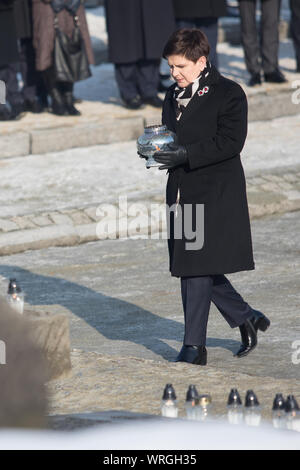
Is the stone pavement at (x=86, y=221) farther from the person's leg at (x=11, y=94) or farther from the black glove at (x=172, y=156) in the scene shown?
the black glove at (x=172, y=156)

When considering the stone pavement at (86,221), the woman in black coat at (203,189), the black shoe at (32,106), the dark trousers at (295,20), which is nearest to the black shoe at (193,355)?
the woman in black coat at (203,189)

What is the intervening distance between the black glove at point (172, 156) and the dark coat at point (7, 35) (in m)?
6.67

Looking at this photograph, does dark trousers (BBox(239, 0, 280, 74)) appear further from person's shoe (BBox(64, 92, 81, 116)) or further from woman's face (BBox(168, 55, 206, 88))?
woman's face (BBox(168, 55, 206, 88))

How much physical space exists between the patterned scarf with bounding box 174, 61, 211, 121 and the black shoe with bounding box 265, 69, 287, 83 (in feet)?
28.1

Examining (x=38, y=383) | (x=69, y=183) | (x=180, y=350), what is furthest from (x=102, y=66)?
(x=38, y=383)

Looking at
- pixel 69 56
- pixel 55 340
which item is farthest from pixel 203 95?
pixel 69 56

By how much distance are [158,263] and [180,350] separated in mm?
2313

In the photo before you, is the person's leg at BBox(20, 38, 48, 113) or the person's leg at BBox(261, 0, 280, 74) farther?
the person's leg at BBox(261, 0, 280, 74)

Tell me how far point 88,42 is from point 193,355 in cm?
741

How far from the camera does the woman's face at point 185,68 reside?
20.3 ft

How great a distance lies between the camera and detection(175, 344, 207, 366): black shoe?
20.8ft

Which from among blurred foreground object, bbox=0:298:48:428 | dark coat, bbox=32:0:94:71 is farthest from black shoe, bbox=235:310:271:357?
dark coat, bbox=32:0:94:71

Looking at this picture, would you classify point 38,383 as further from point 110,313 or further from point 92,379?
point 110,313

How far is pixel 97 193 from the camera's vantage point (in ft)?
36.6
